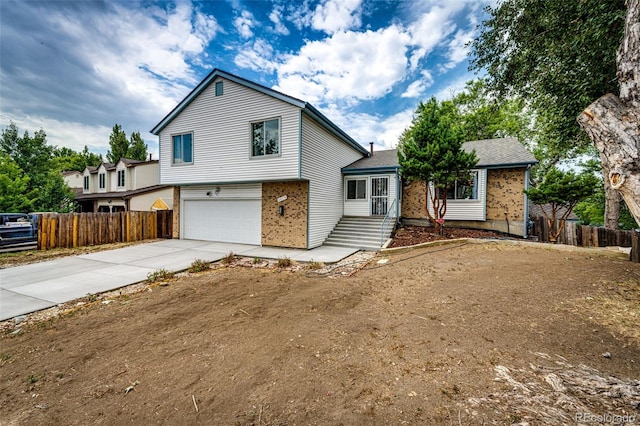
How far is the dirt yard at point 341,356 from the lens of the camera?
209 centimetres

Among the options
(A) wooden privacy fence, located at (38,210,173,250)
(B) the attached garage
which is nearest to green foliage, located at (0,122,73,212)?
(A) wooden privacy fence, located at (38,210,173,250)

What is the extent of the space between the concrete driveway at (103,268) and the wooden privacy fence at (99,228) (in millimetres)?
2553

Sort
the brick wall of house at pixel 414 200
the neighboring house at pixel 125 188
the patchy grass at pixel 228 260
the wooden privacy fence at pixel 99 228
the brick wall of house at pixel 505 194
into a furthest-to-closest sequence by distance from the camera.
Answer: the neighboring house at pixel 125 188, the brick wall of house at pixel 414 200, the brick wall of house at pixel 505 194, the wooden privacy fence at pixel 99 228, the patchy grass at pixel 228 260

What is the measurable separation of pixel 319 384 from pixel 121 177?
24.5 m

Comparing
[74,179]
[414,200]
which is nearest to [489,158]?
[414,200]

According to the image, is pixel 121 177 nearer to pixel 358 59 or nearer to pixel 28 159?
pixel 28 159

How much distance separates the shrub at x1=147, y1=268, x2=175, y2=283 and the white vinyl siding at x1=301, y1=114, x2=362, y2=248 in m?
5.04

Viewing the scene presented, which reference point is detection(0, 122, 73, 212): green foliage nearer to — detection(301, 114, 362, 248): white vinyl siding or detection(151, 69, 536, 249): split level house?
detection(151, 69, 536, 249): split level house

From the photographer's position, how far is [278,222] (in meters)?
10.5

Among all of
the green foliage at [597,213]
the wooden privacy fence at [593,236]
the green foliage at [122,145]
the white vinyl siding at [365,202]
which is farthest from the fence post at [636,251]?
the green foliage at [122,145]

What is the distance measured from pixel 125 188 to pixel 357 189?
19050 mm

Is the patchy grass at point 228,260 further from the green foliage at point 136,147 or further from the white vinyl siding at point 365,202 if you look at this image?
the green foliage at point 136,147

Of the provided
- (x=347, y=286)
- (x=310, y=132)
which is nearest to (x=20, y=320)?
(x=347, y=286)

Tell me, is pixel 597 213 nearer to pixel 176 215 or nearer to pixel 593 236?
pixel 593 236
